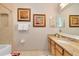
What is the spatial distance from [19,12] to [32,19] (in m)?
0.28

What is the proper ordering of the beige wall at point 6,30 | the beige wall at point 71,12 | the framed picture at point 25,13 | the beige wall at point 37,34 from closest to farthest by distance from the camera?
the beige wall at point 71,12
the framed picture at point 25,13
the beige wall at point 37,34
the beige wall at point 6,30

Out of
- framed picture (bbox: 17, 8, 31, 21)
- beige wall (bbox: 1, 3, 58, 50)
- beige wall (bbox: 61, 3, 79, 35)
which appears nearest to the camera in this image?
beige wall (bbox: 61, 3, 79, 35)

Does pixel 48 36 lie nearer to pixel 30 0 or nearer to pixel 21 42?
pixel 21 42

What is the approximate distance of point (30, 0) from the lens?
2.95 feet

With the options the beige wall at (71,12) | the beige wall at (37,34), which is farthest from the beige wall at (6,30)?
the beige wall at (71,12)

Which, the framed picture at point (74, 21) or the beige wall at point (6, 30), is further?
the beige wall at point (6, 30)

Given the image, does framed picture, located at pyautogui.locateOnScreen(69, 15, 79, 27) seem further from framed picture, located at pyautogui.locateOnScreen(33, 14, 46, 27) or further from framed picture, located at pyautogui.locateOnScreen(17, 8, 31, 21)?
framed picture, located at pyautogui.locateOnScreen(17, 8, 31, 21)

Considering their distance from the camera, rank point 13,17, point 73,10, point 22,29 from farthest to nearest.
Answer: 1. point 22,29
2. point 13,17
3. point 73,10

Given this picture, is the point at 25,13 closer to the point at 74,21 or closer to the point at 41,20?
the point at 41,20

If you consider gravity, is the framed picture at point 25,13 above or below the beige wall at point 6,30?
above

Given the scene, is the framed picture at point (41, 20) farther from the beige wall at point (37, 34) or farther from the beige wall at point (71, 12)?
the beige wall at point (71, 12)

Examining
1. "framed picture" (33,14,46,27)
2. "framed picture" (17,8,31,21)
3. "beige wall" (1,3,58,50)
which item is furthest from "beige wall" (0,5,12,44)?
"framed picture" (33,14,46,27)

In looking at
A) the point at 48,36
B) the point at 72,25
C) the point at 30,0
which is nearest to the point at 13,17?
the point at 48,36

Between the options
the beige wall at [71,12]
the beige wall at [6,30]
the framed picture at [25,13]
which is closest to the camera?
the beige wall at [71,12]
